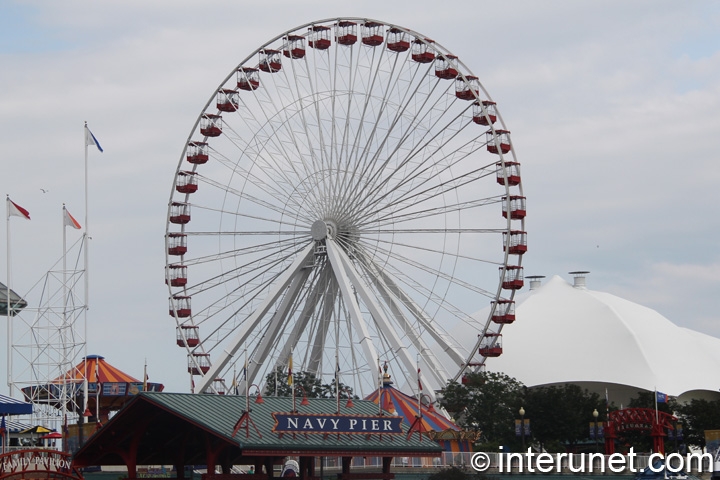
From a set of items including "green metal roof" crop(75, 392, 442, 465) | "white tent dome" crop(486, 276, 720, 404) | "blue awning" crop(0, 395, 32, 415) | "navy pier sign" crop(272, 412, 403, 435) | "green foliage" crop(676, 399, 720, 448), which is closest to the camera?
"green metal roof" crop(75, 392, 442, 465)

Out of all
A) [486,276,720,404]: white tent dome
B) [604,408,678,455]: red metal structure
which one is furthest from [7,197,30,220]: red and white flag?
[486,276,720,404]: white tent dome

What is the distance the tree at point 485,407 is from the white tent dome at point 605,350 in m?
24.3

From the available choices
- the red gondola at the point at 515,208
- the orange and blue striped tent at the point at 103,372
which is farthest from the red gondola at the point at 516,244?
the orange and blue striped tent at the point at 103,372

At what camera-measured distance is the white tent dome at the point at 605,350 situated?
361 feet

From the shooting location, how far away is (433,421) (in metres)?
78.5

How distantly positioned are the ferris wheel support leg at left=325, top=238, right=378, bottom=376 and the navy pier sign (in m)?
21.8

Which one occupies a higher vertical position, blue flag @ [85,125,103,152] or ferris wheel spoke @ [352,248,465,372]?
blue flag @ [85,125,103,152]

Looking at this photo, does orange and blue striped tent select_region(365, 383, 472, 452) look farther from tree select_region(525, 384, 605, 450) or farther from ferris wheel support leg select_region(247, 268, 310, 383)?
tree select_region(525, 384, 605, 450)

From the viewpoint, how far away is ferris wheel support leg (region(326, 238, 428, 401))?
7506cm

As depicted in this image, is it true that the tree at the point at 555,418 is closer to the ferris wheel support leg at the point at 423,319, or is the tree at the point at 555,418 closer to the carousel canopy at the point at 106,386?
the ferris wheel support leg at the point at 423,319

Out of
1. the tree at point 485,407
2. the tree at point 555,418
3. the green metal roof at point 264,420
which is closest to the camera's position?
the green metal roof at point 264,420

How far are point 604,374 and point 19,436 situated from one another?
1862 inches

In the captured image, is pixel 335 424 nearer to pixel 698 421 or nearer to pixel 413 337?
pixel 413 337

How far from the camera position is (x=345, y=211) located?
258ft
